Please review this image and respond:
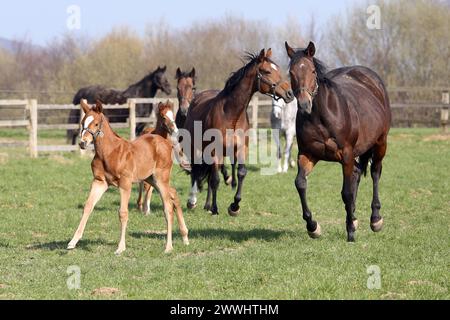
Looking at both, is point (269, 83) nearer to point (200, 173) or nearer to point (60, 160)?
point (200, 173)

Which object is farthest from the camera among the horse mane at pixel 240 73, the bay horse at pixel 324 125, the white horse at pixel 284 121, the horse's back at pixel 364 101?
the white horse at pixel 284 121

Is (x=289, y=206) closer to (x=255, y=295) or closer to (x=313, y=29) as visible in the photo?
(x=255, y=295)

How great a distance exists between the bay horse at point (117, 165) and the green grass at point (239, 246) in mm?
464

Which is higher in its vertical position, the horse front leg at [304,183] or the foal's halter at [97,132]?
the foal's halter at [97,132]

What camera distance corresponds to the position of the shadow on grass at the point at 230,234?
32.0 ft

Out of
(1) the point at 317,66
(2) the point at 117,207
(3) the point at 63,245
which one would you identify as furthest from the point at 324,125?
(2) the point at 117,207

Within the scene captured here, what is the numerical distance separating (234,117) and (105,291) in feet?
18.3

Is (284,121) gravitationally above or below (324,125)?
below

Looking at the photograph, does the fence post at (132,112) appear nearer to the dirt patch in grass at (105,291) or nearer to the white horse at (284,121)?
the white horse at (284,121)

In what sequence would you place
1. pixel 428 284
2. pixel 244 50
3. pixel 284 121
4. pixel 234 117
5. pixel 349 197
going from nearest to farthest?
pixel 428 284
pixel 349 197
pixel 234 117
pixel 284 121
pixel 244 50

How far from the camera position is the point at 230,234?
1002 centimetres

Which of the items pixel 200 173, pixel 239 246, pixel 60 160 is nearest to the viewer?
pixel 239 246

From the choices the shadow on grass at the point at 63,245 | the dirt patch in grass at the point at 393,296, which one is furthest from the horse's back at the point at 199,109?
the dirt patch in grass at the point at 393,296

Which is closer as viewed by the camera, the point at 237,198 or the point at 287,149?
the point at 237,198
